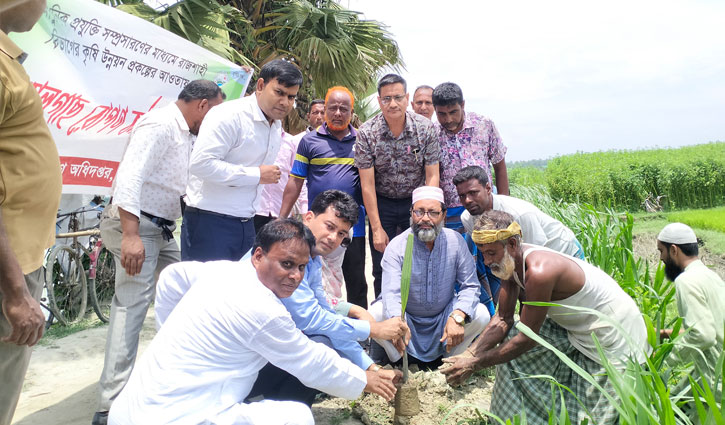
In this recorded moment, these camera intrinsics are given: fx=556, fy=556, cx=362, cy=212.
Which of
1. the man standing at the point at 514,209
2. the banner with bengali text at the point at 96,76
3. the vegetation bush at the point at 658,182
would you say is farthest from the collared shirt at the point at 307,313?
the vegetation bush at the point at 658,182

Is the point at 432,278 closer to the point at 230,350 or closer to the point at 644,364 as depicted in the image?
the point at 644,364

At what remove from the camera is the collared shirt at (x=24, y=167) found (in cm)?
181

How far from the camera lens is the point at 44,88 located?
3.60 metres

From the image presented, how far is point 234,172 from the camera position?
A: 123 inches

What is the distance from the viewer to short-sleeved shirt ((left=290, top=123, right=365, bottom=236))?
4000 millimetres

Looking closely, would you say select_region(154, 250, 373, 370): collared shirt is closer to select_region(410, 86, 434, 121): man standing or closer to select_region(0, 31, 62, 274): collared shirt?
select_region(0, 31, 62, 274): collared shirt

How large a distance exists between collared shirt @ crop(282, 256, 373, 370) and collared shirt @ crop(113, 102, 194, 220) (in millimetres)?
969

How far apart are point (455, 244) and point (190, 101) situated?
1.88 metres

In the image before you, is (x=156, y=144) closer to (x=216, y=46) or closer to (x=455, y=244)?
(x=455, y=244)

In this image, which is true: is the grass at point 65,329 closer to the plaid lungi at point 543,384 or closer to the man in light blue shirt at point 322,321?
the man in light blue shirt at point 322,321

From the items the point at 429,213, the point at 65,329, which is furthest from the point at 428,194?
the point at 65,329

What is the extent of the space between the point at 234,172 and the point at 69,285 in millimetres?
2748

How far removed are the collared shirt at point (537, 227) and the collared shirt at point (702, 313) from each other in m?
0.80

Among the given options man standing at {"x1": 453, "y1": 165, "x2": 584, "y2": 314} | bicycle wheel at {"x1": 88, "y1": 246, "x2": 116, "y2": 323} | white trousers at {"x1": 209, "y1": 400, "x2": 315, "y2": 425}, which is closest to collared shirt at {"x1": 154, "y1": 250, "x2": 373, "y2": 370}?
white trousers at {"x1": 209, "y1": 400, "x2": 315, "y2": 425}
